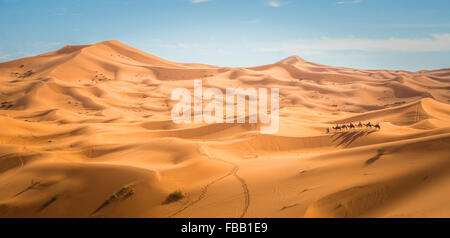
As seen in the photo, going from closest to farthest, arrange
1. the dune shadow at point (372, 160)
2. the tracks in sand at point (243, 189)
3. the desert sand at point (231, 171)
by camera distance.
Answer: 1. the desert sand at point (231, 171)
2. the tracks in sand at point (243, 189)
3. the dune shadow at point (372, 160)

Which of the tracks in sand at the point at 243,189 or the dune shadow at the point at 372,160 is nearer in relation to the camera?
the tracks in sand at the point at 243,189

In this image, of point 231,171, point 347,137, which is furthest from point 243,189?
point 347,137

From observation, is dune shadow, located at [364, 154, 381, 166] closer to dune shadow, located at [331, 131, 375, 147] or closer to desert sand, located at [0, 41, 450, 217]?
desert sand, located at [0, 41, 450, 217]

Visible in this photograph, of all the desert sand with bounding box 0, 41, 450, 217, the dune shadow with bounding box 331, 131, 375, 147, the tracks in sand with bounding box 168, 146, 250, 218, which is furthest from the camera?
the dune shadow with bounding box 331, 131, 375, 147

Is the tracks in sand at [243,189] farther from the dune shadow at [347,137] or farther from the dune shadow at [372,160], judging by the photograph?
the dune shadow at [347,137]

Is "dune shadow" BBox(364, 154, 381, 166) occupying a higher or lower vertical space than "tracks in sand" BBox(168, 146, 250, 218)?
higher

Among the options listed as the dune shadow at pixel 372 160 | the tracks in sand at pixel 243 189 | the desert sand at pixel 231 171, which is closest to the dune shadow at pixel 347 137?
the desert sand at pixel 231 171

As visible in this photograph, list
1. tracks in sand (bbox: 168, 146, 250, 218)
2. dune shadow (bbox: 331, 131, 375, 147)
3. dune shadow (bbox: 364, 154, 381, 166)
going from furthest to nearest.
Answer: dune shadow (bbox: 331, 131, 375, 147) → dune shadow (bbox: 364, 154, 381, 166) → tracks in sand (bbox: 168, 146, 250, 218)

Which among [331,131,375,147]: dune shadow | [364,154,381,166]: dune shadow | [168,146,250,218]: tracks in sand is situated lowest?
[168,146,250,218]: tracks in sand

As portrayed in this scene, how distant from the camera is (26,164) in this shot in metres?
8.88

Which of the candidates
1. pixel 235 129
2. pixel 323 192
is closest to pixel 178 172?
pixel 323 192

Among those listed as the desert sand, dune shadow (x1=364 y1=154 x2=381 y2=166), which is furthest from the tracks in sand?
dune shadow (x1=364 y1=154 x2=381 y2=166)

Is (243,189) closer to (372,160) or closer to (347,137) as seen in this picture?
(372,160)
